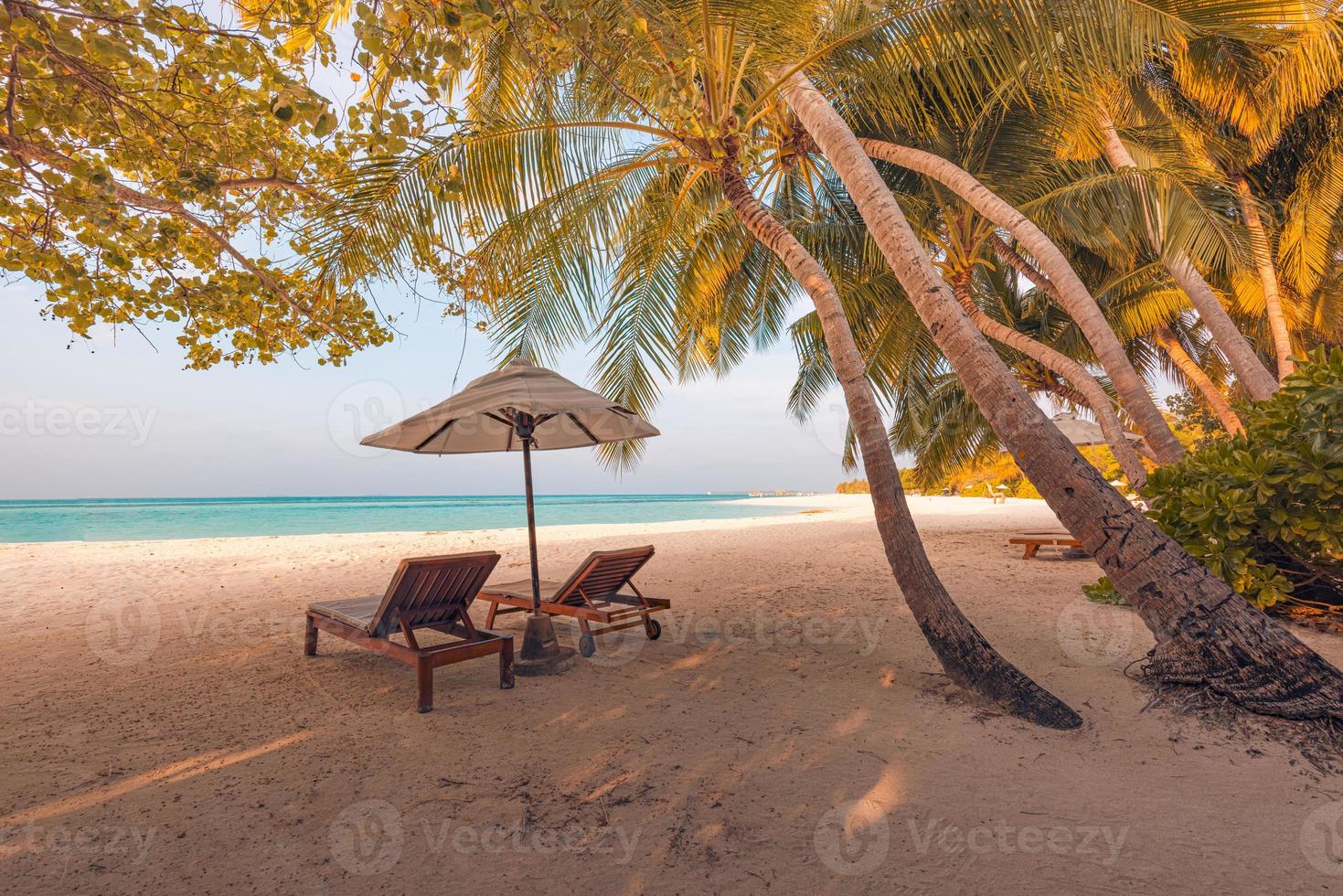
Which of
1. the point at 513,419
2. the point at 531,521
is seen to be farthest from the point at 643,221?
the point at 531,521

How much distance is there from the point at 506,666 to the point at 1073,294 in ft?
18.1

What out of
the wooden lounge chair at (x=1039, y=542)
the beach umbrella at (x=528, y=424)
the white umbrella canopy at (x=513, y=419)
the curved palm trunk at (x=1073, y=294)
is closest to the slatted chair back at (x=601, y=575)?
the beach umbrella at (x=528, y=424)

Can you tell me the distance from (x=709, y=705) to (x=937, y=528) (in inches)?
498

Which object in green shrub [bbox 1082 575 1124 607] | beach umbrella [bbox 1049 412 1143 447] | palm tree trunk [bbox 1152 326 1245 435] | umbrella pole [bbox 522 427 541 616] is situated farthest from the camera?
beach umbrella [bbox 1049 412 1143 447]

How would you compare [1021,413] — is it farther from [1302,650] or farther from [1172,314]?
[1172,314]

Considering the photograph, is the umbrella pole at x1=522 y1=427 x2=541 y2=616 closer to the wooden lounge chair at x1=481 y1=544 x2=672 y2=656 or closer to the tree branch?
the wooden lounge chair at x1=481 y1=544 x2=672 y2=656

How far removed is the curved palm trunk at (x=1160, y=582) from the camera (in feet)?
9.79

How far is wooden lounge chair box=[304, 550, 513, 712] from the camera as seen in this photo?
3.49 m

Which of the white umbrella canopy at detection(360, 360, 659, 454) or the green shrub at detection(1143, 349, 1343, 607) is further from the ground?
the white umbrella canopy at detection(360, 360, 659, 454)

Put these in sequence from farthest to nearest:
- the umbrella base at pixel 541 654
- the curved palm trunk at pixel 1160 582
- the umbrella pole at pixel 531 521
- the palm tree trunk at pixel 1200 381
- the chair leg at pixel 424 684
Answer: the palm tree trunk at pixel 1200 381 < the umbrella pole at pixel 531 521 < the umbrella base at pixel 541 654 < the chair leg at pixel 424 684 < the curved palm trunk at pixel 1160 582

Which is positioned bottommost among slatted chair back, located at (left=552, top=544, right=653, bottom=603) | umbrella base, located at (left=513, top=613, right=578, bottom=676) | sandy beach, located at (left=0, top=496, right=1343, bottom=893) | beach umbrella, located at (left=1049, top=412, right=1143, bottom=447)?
sandy beach, located at (left=0, top=496, right=1343, bottom=893)

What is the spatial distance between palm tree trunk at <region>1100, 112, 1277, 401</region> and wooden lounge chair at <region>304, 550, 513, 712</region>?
7.56 metres

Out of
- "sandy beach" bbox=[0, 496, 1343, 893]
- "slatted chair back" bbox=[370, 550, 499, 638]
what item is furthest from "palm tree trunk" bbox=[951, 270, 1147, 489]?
"slatted chair back" bbox=[370, 550, 499, 638]

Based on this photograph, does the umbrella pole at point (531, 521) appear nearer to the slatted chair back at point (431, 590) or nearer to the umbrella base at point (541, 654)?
the umbrella base at point (541, 654)
